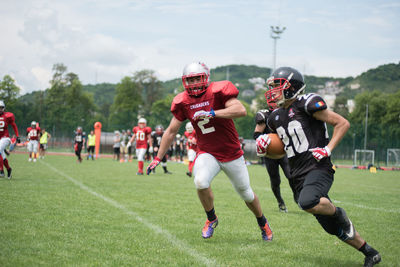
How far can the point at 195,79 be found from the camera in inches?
202

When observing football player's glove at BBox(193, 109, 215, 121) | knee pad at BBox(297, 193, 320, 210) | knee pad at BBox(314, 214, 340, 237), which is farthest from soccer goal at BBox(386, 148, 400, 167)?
knee pad at BBox(297, 193, 320, 210)

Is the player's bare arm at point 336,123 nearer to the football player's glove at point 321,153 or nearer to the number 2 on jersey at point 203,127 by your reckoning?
the football player's glove at point 321,153

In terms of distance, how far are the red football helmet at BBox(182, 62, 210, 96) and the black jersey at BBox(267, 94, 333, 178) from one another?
1.13 meters

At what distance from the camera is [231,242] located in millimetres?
5105

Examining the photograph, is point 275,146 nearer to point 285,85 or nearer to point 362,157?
point 285,85

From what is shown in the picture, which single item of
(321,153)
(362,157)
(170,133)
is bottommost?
(362,157)

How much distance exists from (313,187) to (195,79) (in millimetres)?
1963

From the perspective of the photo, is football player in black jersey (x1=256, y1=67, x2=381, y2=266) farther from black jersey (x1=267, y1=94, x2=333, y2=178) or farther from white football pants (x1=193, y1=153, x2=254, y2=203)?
white football pants (x1=193, y1=153, x2=254, y2=203)

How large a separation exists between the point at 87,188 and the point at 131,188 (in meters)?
1.12

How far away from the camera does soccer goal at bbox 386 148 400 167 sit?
3356 centimetres

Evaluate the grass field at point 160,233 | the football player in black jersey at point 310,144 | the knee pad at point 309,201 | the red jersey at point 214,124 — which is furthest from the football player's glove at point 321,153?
the red jersey at point 214,124

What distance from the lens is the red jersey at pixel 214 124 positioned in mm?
5105

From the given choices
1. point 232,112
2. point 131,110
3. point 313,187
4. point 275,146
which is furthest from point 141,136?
point 131,110

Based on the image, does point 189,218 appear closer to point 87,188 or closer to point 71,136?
point 87,188
